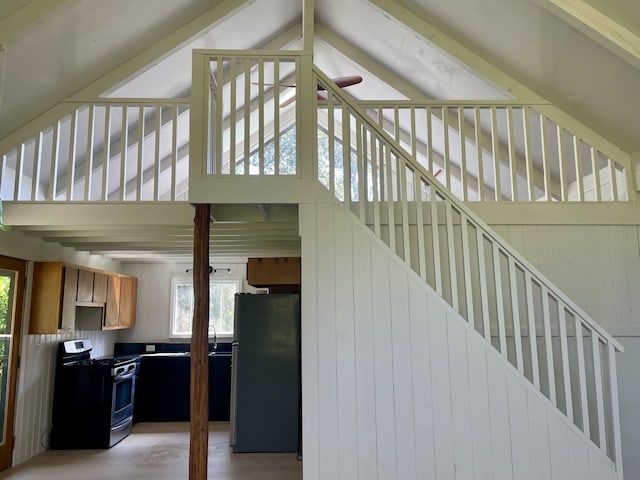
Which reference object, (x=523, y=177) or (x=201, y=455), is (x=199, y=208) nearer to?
(x=201, y=455)

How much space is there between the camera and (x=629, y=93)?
3750mm

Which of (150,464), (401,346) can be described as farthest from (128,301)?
(401,346)

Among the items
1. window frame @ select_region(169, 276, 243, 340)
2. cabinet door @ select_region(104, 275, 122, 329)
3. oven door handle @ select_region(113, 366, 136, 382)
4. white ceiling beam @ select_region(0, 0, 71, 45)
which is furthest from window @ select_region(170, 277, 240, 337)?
white ceiling beam @ select_region(0, 0, 71, 45)

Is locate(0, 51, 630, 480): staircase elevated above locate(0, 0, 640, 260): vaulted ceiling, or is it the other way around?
locate(0, 0, 640, 260): vaulted ceiling

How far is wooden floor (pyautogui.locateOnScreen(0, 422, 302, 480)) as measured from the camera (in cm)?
437

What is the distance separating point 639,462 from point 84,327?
6.23 meters

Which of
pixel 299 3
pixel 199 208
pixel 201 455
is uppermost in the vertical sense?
pixel 299 3

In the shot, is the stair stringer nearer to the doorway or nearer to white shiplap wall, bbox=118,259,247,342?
the doorway

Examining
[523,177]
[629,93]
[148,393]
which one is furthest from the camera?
[148,393]

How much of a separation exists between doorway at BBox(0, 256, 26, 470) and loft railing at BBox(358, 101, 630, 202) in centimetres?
382

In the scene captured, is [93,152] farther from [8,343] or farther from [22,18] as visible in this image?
[8,343]

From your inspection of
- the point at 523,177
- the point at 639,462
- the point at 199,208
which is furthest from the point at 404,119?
the point at 639,462

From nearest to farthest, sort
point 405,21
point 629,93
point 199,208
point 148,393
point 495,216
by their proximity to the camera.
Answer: point 199,208
point 629,93
point 495,216
point 405,21
point 148,393

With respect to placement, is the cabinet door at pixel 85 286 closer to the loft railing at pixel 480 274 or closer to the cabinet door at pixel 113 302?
the cabinet door at pixel 113 302
